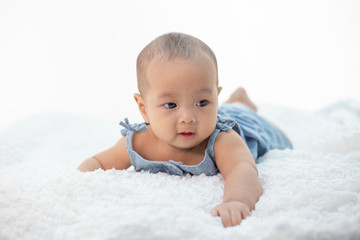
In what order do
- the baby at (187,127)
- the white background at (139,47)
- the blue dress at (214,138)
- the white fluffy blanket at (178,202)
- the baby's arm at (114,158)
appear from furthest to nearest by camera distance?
the white background at (139,47) → the baby's arm at (114,158) → the blue dress at (214,138) → the baby at (187,127) → the white fluffy blanket at (178,202)

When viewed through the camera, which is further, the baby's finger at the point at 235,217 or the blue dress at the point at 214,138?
the blue dress at the point at 214,138

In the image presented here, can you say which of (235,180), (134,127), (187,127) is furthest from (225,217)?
(134,127)

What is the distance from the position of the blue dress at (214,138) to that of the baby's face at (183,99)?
79 mm

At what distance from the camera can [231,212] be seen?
81cm

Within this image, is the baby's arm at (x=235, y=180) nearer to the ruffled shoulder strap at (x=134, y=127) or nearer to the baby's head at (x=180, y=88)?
the baby's head at (x=180, y=88)

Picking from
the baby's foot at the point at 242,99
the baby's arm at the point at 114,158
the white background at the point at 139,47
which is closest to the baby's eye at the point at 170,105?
the baby's arm at the point at 114,158

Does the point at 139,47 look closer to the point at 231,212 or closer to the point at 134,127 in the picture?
A: the point at 134,127

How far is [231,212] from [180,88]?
1.20 feet

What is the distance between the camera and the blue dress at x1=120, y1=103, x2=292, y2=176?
1104 mm

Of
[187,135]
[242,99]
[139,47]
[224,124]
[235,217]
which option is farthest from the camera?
[139,47]

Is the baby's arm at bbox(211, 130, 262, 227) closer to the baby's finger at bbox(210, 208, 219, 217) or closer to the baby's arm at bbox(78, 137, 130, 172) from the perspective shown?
the baby's finger at bbox(210, 208, 219, 217)

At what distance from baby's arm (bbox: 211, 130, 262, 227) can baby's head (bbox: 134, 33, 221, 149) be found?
0.08 metres

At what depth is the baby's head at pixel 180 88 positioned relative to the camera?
979 millimetres

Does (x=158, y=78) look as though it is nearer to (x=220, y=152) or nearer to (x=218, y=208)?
(x=220, y=152)
